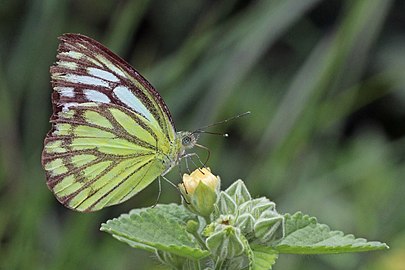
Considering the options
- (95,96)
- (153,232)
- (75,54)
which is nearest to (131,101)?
(95,96)

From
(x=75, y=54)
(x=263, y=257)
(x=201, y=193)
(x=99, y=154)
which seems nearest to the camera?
(x=263, y=257)

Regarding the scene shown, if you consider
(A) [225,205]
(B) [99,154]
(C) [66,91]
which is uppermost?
(C) [66,91]

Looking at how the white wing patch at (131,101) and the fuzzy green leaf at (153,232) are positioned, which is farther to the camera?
the white wing patch at (131,101)

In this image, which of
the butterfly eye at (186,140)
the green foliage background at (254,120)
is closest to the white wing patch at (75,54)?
the butterfly eye at (186,140)

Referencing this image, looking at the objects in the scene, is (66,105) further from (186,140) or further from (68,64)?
(186,140)

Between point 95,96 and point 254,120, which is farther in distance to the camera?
point 254,120

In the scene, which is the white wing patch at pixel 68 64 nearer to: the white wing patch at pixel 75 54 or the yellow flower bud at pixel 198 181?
the white wing patch at pixel 75 54

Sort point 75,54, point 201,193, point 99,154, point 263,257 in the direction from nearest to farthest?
point 263,257
point 201,193
point 75,54
point 99,154


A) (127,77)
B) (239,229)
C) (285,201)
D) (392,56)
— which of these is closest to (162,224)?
(239,229)
